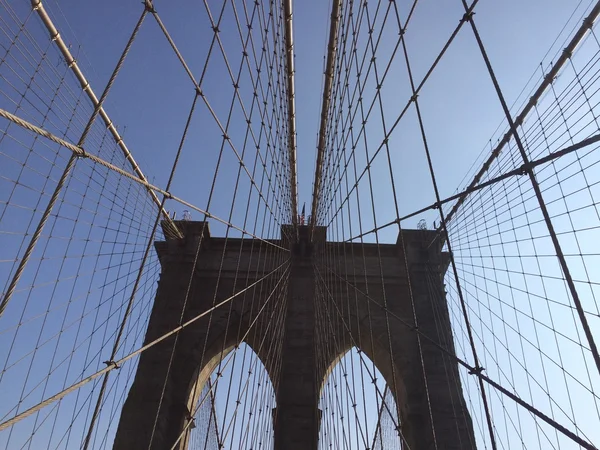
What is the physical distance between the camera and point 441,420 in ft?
27.8

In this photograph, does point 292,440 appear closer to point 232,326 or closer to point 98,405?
point 232,326

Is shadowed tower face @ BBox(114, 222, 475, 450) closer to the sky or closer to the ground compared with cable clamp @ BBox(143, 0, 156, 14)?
closer to the ground

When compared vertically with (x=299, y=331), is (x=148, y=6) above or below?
above

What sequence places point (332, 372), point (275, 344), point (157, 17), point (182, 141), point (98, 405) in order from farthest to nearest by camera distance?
point (332, 372), point (275, 344), point (182, 141), point (157, 17), point (98, 405)

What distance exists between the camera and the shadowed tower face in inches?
336

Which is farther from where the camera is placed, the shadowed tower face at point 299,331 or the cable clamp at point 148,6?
the shadowed tower face at point 299,331

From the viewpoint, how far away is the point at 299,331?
31.4 feet

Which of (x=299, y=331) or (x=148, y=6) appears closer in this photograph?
(x=148, y=6)

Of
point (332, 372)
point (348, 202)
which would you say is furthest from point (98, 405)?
point (332, 372)

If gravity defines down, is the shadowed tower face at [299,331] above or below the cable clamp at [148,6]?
below

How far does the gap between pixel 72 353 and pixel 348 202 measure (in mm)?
5609

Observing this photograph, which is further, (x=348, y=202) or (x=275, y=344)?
(x=275, y=344)

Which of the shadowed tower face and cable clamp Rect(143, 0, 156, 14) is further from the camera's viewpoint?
the shadowed tower face

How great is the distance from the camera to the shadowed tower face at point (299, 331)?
8.52 metres
